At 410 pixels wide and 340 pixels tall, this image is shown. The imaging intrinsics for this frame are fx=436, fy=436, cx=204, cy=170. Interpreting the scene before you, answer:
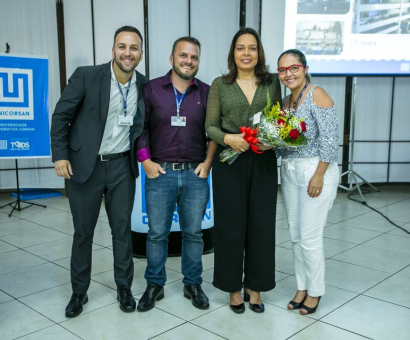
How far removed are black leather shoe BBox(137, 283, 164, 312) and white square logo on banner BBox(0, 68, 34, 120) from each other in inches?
138

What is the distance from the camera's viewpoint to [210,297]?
288 cm

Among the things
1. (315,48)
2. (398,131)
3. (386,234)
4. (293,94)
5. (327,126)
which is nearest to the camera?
(327,126)

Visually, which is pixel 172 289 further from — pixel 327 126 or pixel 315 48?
pixel 315 48

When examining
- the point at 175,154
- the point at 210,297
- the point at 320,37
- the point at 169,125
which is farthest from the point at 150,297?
the point at 320,37

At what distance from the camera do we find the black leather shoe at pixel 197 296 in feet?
8.90

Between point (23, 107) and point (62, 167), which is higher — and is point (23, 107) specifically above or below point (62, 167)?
above

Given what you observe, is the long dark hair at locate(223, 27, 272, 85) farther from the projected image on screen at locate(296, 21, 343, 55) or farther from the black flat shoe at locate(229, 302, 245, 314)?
the projected image on screen at locate(296, 21, 343, 55)

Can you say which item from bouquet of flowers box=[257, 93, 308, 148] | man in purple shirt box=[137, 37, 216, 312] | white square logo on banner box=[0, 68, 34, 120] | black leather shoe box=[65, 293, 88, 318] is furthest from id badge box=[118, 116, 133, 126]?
white square logo on banner box=[0, 68, 34, 120]

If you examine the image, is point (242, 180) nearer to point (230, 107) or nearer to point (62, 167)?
point (230, 107)

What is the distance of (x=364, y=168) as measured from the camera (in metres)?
6.98

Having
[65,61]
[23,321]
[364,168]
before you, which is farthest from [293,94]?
[364,168]

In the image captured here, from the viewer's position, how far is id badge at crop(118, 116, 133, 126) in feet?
8.41

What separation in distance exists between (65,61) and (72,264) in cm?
412

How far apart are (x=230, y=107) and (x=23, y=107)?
12.3 ft
